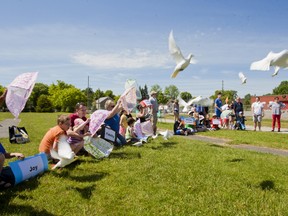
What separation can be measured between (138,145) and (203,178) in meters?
4.03

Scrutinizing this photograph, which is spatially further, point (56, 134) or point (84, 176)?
point (56, 134)

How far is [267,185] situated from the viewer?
5.13 m

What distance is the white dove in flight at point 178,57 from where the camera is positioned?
6918mm

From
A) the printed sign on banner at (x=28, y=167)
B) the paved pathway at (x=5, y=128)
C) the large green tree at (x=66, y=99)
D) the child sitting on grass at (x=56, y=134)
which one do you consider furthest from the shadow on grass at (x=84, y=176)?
the large green tree at (x=66, y=99)

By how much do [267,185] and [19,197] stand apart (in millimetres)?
3989

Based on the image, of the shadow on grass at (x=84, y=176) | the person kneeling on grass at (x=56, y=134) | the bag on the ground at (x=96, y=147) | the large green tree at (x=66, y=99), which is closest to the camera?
the shadow on grass at (x=84, y=176)

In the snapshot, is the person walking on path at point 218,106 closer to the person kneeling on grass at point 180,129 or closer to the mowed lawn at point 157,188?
the person kneeling on grass at point 180,129

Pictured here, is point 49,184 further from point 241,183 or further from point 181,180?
point 241,183

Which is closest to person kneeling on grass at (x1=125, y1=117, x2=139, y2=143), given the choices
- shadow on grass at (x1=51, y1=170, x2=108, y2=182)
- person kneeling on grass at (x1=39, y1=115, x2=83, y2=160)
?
person kneeling on grass at (x1=39, y1=115, x2=83, y2=160)

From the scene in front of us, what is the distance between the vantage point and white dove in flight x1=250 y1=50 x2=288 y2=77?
4961 mm

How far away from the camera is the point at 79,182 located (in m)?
5.29

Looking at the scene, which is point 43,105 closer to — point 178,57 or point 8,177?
point 178,57

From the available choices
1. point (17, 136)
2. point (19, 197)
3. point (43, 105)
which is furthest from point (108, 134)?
point (43, 105)

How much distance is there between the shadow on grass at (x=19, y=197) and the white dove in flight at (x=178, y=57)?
3886mm
